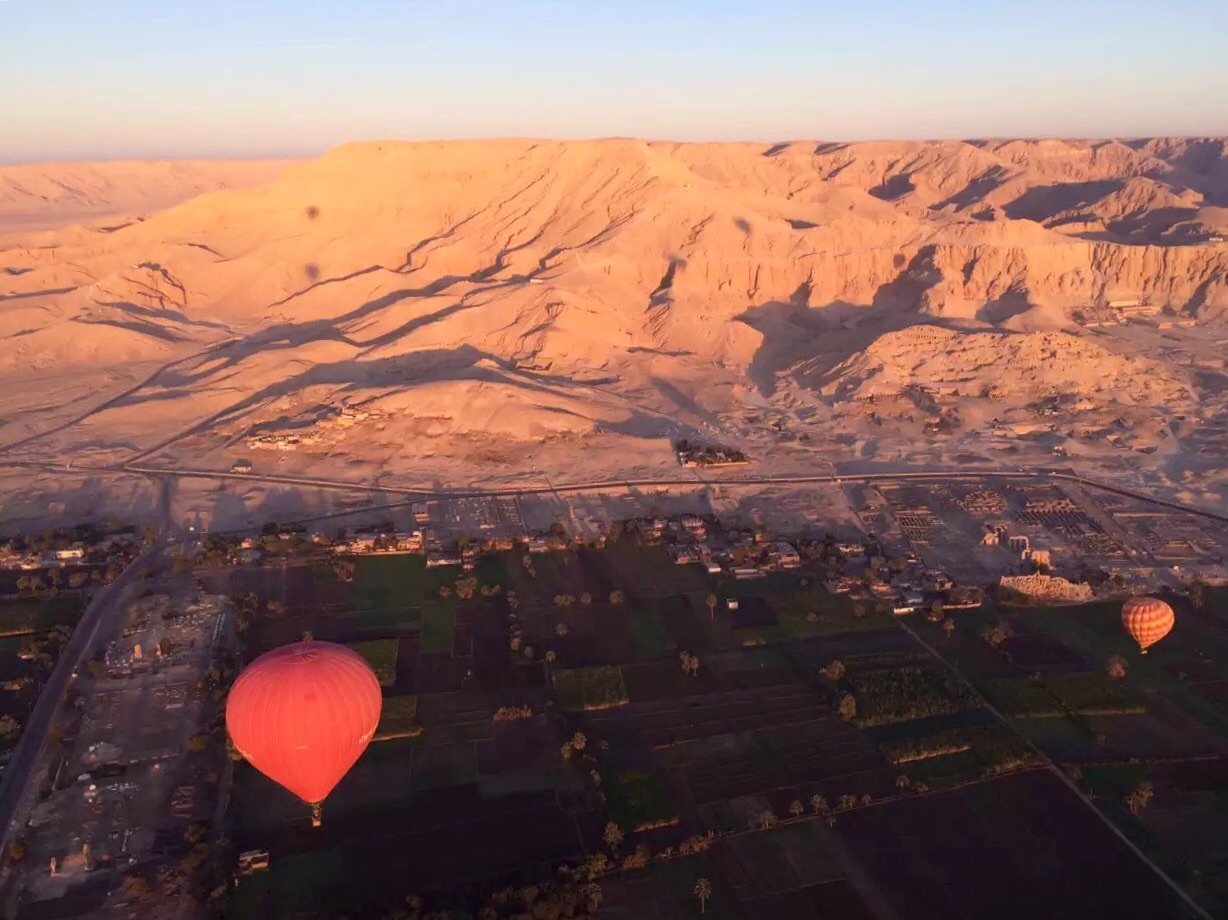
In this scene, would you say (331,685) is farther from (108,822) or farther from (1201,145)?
(1201,145)

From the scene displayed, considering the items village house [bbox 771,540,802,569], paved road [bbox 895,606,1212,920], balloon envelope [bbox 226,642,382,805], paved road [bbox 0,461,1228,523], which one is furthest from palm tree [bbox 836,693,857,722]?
paved road [bbox 0,461,1228,523]

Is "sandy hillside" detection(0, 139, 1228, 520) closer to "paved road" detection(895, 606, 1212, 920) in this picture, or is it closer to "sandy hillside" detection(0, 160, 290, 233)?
"paved road" detection(895, 606, 1212, 920)

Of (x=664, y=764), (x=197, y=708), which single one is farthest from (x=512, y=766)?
(x=197, y=708)

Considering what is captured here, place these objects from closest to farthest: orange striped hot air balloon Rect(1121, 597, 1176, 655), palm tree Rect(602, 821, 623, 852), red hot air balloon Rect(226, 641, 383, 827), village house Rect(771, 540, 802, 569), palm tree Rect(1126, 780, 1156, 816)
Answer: red hot air balloon Rect(226, 641, 383, 827)
palm tree Rect(602, 821, 623, 852)
palm tree Rect(1126, 780, 1156, 816)
orange striped hot air balloon Rect(1121, 597, 1176, 655)
village house Rect(771, 540, 802, 569)

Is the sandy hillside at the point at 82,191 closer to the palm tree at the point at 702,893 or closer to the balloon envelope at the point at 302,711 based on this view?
the balloon envelope at the point at 302,711

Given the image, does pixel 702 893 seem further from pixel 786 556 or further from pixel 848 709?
pixel 786 556


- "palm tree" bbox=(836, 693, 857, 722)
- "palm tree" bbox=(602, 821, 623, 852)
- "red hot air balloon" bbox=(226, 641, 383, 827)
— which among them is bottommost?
"palm tree" bbox=(836, 693, 857, 722)

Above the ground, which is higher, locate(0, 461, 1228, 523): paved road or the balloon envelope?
the balloon envelope

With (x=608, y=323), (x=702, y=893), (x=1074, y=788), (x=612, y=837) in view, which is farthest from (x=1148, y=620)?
(x=608, y=323)
